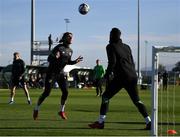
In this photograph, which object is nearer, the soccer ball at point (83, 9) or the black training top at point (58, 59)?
the black training top at point (58, 59)

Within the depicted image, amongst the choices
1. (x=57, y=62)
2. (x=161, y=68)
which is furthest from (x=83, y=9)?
(x=161, y=68)

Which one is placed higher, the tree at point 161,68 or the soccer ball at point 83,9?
the soccer ball at point 83,9

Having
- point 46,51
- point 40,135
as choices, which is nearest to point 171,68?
point 40,135

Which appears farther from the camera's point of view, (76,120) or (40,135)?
(76,120)

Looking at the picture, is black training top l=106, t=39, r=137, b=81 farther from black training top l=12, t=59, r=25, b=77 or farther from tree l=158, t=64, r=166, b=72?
black training top l=12, t=59, r=25, b=77

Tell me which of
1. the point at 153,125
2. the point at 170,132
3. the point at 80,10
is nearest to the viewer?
the point at 153,125

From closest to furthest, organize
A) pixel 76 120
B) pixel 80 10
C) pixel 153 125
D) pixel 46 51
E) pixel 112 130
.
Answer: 1. pixel 153 125
2. pixel 112 130
3. pixel 76 120
4. pixel 80 10
5. pixel 46 51

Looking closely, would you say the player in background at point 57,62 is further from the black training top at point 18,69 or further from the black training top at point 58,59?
the black training top at point 18,69

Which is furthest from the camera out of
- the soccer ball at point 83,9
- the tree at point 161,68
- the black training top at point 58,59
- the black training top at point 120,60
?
the soccer ball at point 83,9

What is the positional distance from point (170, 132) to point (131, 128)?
136 cm

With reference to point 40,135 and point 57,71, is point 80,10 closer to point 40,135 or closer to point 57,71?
point 57,71

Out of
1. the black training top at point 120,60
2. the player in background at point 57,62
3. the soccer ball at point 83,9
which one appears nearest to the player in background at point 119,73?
the black training top at point 120,60

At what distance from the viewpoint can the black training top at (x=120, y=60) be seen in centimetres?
1269

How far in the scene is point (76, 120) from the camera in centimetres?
1483
